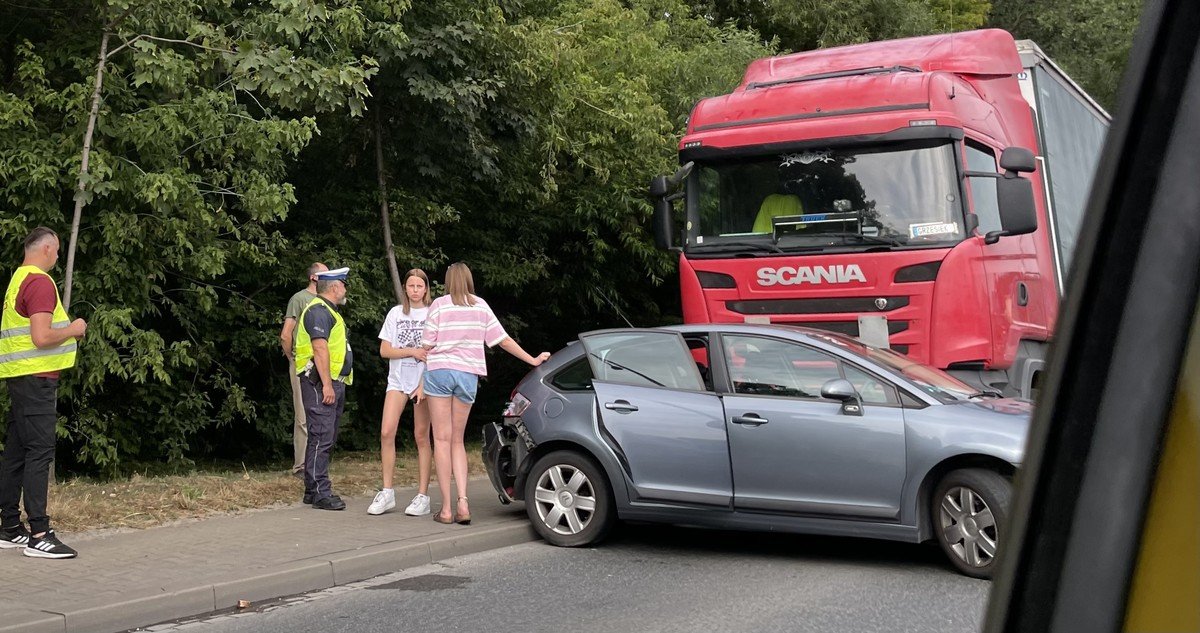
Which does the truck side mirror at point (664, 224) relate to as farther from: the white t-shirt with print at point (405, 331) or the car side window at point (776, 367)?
the car side window at point (776, 367)

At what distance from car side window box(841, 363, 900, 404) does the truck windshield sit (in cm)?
258

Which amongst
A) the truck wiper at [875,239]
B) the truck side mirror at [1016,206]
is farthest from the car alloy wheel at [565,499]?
the truck side mirror at [1016,206]

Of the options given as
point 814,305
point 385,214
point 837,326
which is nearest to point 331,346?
point 814,305

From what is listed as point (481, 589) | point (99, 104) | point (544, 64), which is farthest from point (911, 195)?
point (99, 104)

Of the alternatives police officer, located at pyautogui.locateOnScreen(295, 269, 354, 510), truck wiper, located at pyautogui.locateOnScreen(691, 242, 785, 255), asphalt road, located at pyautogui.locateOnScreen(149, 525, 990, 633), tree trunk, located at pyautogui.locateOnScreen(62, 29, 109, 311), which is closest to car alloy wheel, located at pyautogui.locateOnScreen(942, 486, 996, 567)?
asphalt road, located at pyautogui.locateOnScreen(149, 525, 990, 633)

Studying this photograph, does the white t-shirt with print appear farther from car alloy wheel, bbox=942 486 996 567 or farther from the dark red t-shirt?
car alloy wheel, bbox=942 486 996 567

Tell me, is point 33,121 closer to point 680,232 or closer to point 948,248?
point 680,232

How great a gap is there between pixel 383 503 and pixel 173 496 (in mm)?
1709

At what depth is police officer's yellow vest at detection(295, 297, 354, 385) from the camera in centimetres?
1016

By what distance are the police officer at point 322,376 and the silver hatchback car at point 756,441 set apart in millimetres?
1586

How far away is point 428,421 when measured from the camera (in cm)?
1016

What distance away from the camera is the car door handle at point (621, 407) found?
8.57 metres

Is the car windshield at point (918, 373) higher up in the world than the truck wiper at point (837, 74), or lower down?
lower down

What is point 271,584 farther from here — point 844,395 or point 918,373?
point 918,373
